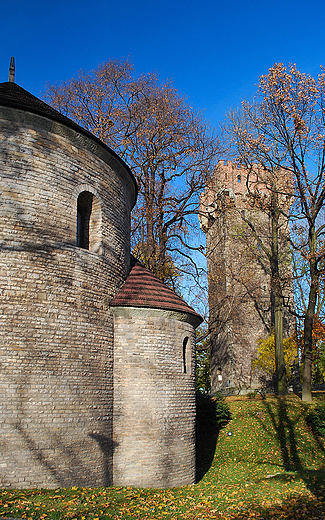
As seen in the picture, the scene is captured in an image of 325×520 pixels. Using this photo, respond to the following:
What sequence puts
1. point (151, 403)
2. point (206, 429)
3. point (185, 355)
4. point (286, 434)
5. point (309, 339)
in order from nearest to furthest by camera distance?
point (151, 403) → point (185, 355) → point (286, 434) → point (206, 429) → point (309, 339)

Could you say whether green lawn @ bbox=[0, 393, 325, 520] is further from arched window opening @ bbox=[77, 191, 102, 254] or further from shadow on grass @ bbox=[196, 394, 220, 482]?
arched window opening @ bbox=[77, 191, 102, 254]

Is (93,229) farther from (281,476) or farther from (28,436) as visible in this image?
(281,476)

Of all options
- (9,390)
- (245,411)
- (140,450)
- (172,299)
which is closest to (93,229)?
(172,299)

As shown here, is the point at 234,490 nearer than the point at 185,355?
Yes

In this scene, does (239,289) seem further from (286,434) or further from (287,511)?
(287,511)

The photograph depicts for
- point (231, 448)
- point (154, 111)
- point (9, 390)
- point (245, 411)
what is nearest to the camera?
point (9, 390)

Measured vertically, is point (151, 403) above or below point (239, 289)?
below

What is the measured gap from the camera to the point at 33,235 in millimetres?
8414

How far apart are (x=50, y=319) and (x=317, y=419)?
42.8ft

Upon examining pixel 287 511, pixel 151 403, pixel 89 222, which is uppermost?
pixel 89 222

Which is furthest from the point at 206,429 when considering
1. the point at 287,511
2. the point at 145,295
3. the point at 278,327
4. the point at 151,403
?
the point at 287,511

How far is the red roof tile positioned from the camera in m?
10.5

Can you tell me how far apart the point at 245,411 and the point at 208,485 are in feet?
26.4

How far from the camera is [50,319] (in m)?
8.34
